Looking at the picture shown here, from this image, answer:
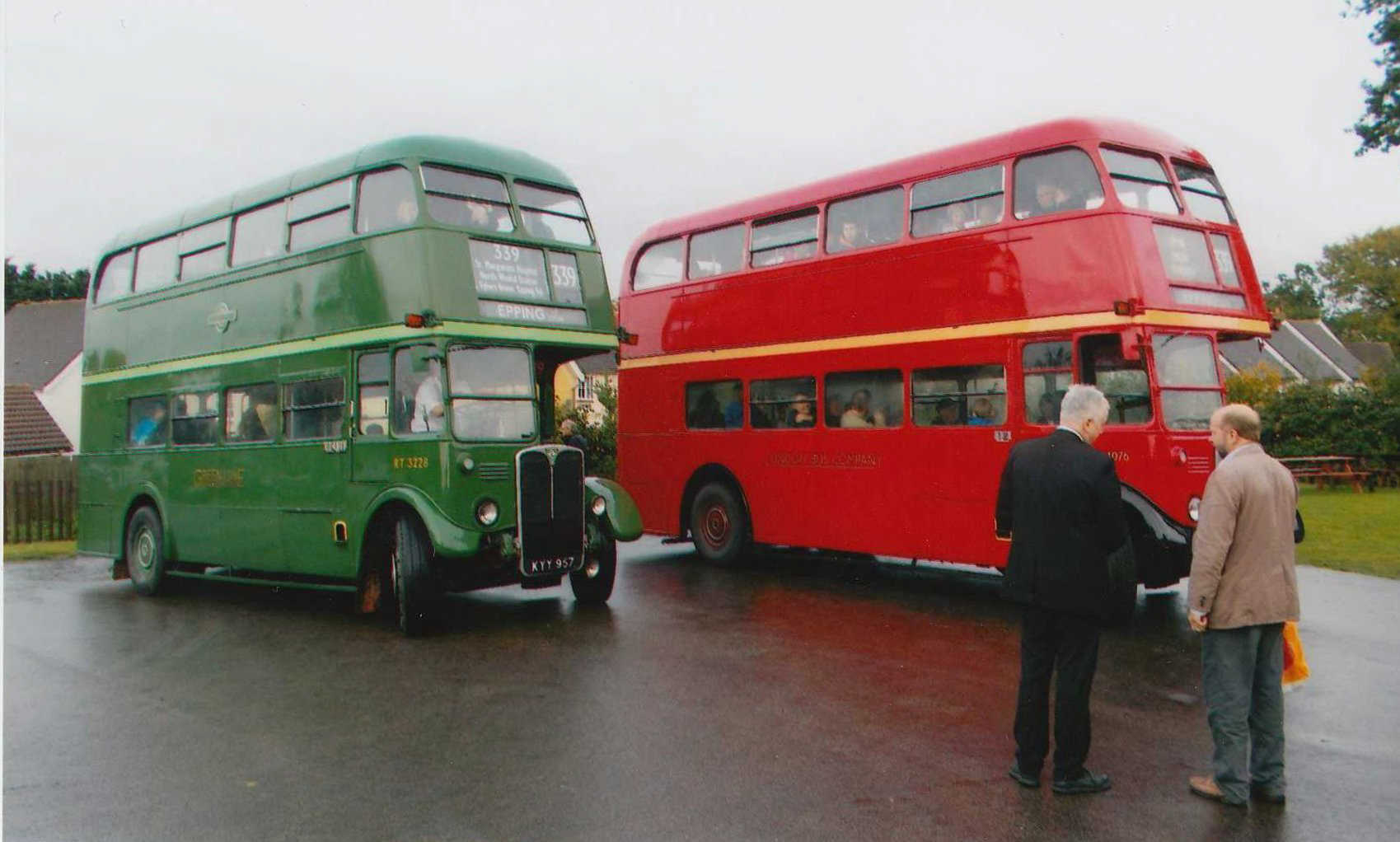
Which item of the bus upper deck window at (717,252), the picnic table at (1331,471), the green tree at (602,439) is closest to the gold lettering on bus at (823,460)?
the bus upper deck window at (717,252)

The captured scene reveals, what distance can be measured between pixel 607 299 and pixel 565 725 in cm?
516

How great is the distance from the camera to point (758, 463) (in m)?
13.1

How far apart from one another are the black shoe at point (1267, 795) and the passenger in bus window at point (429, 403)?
21.5ft

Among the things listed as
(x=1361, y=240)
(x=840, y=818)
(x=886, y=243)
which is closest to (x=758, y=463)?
(x=886, y=243)

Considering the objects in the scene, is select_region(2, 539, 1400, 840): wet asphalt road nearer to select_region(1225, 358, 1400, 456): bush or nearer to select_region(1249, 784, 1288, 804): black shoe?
select_region(1249, 784, 1288, 804): black shoe

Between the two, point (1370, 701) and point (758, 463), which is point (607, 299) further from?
point (1370, 701)

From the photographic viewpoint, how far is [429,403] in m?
9.33

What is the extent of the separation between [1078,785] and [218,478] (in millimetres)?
9595

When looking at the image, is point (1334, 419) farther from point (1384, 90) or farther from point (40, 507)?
point (40, 507)

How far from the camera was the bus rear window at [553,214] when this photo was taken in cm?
1030

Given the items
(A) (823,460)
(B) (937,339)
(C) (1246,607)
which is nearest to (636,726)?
(C) (1246,607)

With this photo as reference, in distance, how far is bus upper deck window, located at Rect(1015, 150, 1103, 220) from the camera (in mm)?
9750

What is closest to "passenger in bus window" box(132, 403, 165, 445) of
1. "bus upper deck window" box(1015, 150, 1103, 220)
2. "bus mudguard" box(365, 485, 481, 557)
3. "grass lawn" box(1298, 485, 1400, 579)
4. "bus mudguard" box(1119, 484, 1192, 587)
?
"bus mudguard" box(365, 485, 481, 557)

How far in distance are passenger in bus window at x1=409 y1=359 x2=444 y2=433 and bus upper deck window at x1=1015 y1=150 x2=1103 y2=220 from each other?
5629mm
